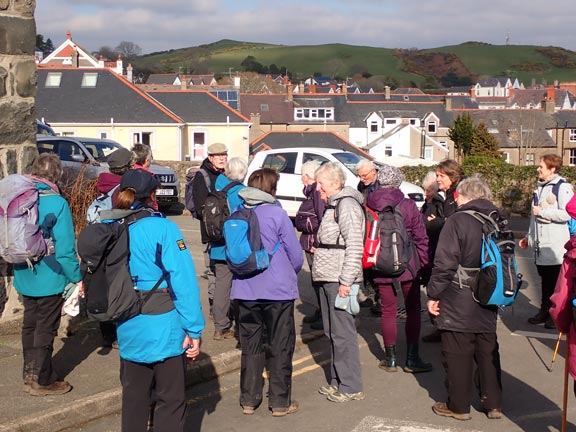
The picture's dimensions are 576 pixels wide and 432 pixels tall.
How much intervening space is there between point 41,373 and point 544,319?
6.19 m

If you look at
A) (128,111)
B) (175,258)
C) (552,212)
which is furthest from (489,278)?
(128,111)

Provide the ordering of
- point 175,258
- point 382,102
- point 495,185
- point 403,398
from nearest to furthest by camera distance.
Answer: point 175,258, point 403,398, point 495,185, point 382,102

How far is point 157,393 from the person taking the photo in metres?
5.19

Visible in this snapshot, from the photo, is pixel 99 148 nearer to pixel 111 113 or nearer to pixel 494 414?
pixel 494 414

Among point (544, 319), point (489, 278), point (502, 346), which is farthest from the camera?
point (544, 319)

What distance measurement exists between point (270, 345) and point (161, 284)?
1.94m

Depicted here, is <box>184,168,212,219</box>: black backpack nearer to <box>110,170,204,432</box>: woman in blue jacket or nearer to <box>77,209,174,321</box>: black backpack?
<box>110,170,204,432</box>: woman in blue jacket

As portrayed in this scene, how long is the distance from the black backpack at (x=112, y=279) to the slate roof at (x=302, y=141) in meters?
54.7

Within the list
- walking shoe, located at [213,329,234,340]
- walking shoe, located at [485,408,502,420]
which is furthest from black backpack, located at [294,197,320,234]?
walking shoe, located at [485,408,502,420]

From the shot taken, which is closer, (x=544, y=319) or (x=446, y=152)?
(x=544, y=319)

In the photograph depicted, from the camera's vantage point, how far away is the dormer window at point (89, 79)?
54497mm

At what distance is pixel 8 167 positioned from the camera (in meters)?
7.97

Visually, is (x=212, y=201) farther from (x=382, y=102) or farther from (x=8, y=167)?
(x=382, y=102)

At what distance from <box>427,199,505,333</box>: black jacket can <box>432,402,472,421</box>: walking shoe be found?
0.72m
